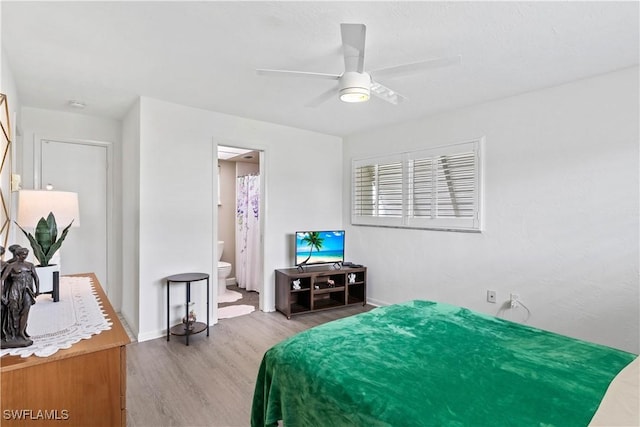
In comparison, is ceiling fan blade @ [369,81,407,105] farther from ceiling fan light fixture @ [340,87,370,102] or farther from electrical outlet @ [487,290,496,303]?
electrical outlet @ [487,290,496,303]

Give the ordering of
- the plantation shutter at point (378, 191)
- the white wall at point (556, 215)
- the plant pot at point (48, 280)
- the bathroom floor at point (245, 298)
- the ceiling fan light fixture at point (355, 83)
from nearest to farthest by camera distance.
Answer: the plant pot at point (48, 280) < the ceiling fan light fixture at point (355, 83) < the white wall at point (556, 215) < the plantation shutter at point (378, 191) < the bathroom floor at point (245, 298)

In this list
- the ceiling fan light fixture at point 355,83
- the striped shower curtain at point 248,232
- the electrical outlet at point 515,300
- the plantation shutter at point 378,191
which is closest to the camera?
the ceiling fan light fixture at point 355,83

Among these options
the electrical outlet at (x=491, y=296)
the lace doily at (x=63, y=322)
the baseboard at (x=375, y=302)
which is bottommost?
the baseboard at (x=375, y=302)

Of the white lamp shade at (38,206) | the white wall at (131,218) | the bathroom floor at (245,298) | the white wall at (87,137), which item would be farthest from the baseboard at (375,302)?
the white lamp shade at (38,206)

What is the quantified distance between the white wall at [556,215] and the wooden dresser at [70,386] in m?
3.26

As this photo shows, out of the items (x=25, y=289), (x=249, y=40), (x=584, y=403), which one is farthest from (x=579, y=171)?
(x=25, y=289)

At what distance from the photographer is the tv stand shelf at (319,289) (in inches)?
163

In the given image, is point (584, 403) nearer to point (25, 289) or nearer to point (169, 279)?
point (25, 289)

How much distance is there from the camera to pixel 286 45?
7.31 ft

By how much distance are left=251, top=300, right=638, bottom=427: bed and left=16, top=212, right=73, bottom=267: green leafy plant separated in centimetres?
140

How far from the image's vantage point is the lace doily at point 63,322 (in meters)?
1.31

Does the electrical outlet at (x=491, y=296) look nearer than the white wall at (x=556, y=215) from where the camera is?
No

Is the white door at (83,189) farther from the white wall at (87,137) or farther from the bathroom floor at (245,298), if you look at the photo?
the bathroom floor at (245,298)

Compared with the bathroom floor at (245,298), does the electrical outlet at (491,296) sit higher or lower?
higher
